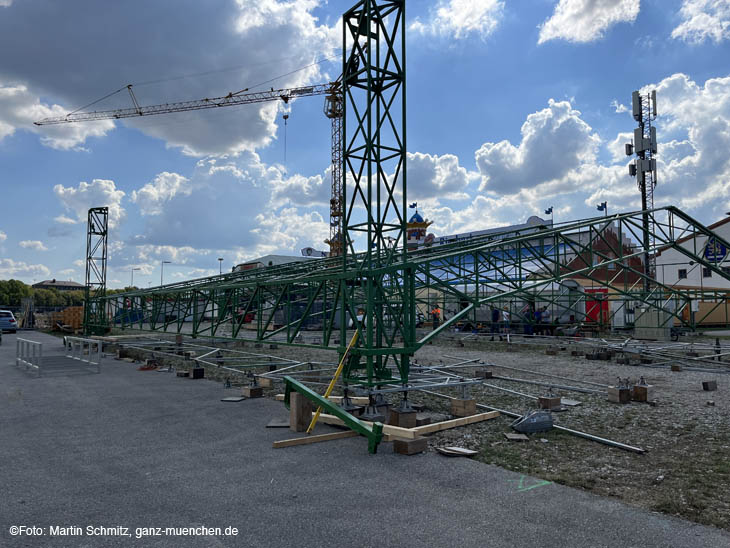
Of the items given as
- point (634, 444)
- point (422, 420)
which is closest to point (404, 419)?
point (422, 420)

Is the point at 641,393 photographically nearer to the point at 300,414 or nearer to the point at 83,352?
the point at 300,414

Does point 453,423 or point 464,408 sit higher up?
point 464,408

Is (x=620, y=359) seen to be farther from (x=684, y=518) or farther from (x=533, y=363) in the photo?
(x=684, y=518)

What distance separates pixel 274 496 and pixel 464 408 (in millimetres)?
5782

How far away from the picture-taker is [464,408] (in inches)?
433

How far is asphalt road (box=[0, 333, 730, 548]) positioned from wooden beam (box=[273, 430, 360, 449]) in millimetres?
168

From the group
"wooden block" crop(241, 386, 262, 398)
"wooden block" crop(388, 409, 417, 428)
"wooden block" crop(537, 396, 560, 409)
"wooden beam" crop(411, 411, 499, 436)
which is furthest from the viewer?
"wooden block" crop(241, 386, 262, 398)

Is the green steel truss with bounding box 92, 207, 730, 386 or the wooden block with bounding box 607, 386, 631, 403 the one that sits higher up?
the green steel truss with bounding box 92, 207, 730, 386

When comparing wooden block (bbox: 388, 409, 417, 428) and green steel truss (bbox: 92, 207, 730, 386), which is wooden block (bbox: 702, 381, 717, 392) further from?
wooden block (bbox: 388, 409, 417, 428)

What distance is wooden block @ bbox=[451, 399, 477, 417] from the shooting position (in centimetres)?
1098

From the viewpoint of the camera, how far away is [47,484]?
22.6ft

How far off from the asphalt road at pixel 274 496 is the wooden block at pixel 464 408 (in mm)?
2802

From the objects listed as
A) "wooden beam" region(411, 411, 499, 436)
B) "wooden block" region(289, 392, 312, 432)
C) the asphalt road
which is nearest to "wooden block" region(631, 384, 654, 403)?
"wooden beam" region(411, 411, 499, 436)

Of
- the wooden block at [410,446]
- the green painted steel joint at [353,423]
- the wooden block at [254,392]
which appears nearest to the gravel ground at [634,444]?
the wooden block at [410,446]
